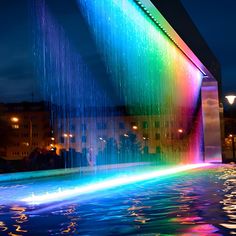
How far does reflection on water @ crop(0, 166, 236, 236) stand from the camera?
520 centimetres

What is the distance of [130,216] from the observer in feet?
20.3

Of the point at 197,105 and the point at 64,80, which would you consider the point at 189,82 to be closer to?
the point at 197,105

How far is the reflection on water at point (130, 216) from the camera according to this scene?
5.20 metres

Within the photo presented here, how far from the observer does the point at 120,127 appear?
258ft

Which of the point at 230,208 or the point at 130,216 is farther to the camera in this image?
the point at 230,208

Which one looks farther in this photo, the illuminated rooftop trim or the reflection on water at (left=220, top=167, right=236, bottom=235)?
the illuminated rooftop trim

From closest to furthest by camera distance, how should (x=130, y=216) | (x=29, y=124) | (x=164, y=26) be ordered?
(x=130, y=216) → (x=164, y=26) → (x=29, y=124)

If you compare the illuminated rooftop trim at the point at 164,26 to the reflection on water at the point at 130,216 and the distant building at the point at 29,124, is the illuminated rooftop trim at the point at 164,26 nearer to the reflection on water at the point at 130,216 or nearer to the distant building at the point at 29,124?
the reflection on water at the point at 130,216

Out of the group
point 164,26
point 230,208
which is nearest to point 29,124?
point 164,26

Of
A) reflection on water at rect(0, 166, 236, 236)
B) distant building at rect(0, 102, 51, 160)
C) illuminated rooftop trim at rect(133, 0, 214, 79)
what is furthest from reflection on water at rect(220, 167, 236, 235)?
distant building at rect(0, 102, 51, 160)

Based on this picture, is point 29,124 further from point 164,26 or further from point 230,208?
point 230,208

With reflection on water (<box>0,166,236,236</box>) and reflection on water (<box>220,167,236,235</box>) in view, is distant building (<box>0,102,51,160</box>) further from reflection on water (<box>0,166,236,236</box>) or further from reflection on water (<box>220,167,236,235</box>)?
reflection on water (<box>0,166,236,236</box>)

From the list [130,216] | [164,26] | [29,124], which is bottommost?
[130,216]

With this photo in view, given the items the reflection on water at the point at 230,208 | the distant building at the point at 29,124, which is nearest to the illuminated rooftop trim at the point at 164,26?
the reflection on water at the point at 230,208
